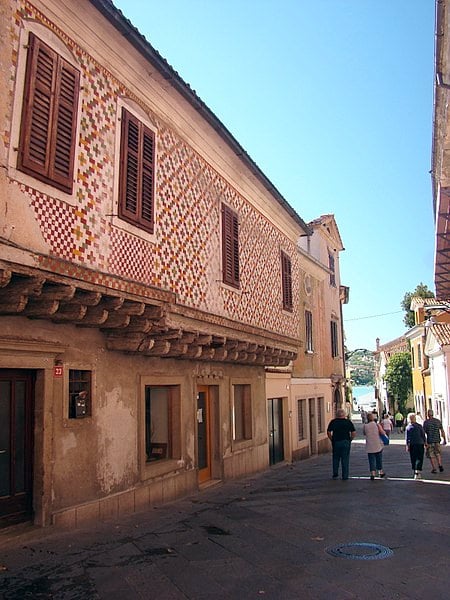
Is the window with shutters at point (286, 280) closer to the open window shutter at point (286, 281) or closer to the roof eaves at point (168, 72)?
the open window shutter at point (286, 281)

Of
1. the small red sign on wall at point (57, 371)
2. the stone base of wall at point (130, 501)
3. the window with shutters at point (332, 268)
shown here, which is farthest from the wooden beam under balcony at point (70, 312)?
the window with shutters at point (332, 268)

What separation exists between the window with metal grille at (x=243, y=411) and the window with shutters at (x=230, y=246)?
3945mm

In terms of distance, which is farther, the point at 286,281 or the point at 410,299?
the point at 410,299

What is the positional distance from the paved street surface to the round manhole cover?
1 centimetres

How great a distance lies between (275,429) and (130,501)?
391 inches

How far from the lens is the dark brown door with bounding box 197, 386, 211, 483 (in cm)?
1311

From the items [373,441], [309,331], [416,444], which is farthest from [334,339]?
[373,441]

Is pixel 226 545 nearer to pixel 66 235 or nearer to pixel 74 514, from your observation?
pixel 74 514

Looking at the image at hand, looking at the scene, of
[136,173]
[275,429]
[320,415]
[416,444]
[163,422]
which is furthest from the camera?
[320,415]

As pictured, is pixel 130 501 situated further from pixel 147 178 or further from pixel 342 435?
pixel 342 435

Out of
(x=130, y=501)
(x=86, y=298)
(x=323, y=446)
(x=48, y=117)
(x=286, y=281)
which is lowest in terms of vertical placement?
(x=323, y=446)

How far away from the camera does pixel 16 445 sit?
761cm

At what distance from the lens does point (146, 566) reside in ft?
21.6

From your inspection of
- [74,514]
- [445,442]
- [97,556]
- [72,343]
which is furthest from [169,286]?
[445,442]
